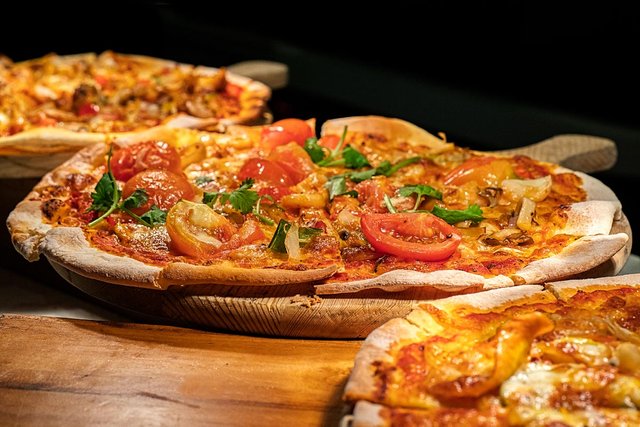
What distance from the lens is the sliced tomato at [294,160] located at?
15.4ft

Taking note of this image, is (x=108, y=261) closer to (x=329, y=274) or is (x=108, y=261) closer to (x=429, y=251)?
(x=329, y=274)

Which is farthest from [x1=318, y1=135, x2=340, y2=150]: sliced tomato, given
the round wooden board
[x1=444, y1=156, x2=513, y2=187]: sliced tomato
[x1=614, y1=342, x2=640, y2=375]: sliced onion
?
[x1=614, y1=342, x2=640, y2=375]: sliced onion

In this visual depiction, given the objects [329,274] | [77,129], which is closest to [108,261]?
[329,274]

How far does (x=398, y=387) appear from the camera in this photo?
2.62m

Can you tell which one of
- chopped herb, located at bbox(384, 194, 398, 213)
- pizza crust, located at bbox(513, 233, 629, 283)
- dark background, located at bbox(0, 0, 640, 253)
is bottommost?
dark background, located at bbox(0, 0, 640, 253)

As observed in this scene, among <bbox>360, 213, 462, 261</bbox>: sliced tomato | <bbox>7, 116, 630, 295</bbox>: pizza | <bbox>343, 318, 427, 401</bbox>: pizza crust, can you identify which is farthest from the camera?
<bbox>360, 213, 462, 261</bbox>: sliced tomato

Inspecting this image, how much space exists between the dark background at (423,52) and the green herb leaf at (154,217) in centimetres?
385

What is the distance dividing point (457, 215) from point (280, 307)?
109cm

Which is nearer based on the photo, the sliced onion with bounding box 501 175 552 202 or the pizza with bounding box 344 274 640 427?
the pizza with bounding box 344 274 640 427

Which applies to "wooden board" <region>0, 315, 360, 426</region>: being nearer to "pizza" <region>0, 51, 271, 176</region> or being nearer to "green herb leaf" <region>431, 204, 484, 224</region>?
"green herb leaf" <region>431, 204, 484, 224</region>

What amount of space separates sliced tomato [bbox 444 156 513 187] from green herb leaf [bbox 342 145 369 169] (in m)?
0.50

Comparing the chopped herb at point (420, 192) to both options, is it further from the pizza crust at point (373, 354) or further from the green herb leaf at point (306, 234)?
the pizza crust at point (373, 354)

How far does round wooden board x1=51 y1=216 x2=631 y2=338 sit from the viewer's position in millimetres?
3426

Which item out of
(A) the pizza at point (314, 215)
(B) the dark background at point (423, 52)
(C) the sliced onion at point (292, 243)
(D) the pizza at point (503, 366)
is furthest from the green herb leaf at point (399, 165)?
(B) the dark background at point (423, 52)
